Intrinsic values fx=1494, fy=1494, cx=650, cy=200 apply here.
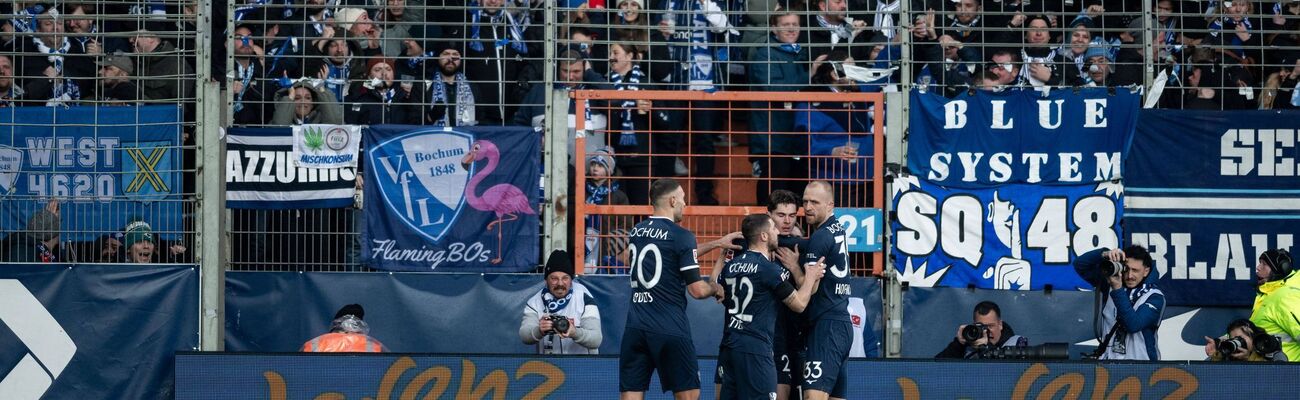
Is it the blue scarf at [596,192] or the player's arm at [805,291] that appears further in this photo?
the blue scarf at [596,192]

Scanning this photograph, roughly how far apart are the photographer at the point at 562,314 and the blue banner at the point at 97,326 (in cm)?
309

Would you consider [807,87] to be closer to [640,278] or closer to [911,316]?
[911,316]

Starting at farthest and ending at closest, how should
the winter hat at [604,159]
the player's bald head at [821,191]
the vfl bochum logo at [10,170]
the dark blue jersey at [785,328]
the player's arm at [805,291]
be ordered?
the winter hat at [604,159], the vfl bochum logo at [10,170], the dark blue jersey at [785,328], the player's bald head at [821,191], the player's arm at [805,291]

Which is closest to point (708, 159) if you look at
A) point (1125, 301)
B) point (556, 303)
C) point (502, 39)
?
point (502, 39)

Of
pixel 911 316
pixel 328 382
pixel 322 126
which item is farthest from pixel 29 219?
pixel 911 316

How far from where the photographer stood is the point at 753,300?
10.3 metres

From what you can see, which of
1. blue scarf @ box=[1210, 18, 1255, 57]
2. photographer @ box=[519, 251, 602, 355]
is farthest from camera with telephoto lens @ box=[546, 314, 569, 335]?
blue scarf @ box=[1210, 18, 1255, 57]

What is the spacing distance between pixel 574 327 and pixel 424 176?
2.38 metres

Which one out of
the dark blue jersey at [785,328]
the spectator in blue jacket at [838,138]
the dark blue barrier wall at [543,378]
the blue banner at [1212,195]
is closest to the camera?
the dark blue jersey at [785,328]

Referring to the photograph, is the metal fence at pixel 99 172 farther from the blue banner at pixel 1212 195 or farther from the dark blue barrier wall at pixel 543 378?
the blue banner at pixel 1212 195

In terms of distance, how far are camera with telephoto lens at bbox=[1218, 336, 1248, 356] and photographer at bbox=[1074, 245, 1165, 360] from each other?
527 mm

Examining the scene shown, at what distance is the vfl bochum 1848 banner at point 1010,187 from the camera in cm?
1361

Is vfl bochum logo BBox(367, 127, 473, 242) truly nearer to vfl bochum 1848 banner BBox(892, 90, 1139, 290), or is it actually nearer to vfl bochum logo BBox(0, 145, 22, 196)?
vfl bochum logo BBox(0, 145, 22, 196)

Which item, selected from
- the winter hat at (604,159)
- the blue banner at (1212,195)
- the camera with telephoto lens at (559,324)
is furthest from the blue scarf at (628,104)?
the blue banner at (1212,195)
